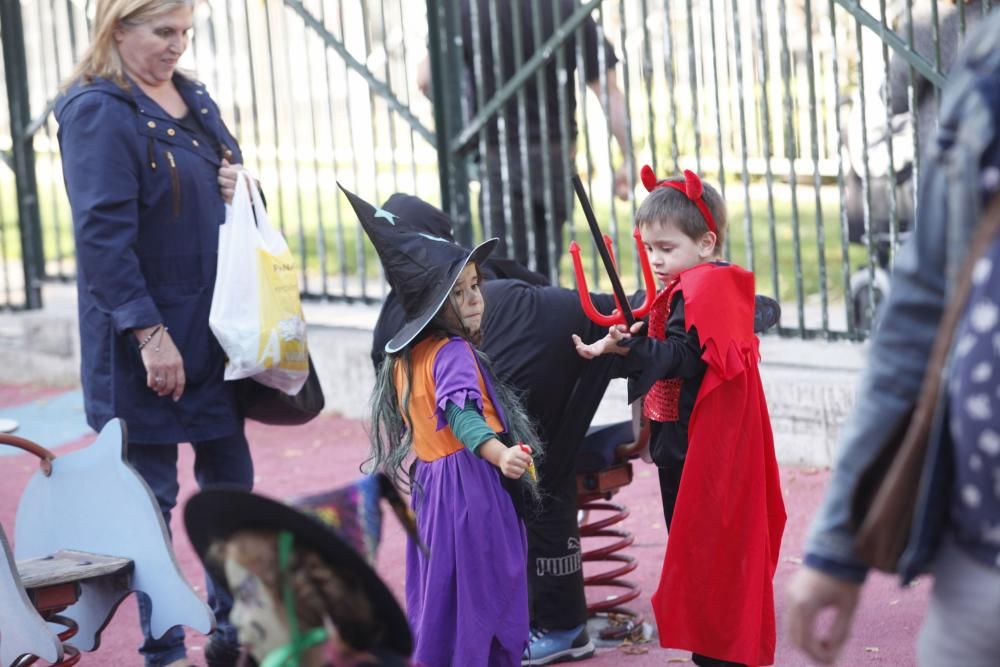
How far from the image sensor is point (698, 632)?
4.06m

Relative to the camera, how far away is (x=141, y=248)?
15.1 ft

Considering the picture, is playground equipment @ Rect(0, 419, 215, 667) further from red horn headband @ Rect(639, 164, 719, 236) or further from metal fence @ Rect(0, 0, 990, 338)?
metal fence @ Rect(0, 0, 990, 338)

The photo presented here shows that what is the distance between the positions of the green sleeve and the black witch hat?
23 cm

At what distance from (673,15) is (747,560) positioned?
21.3 feet

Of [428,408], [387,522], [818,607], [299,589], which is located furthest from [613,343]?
[387,522]

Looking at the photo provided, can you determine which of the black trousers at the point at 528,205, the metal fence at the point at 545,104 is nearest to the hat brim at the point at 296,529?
the metal fence at the point at 545,104

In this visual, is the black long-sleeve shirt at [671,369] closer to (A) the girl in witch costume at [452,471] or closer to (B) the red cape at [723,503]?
(B) the red cape at [723,503]

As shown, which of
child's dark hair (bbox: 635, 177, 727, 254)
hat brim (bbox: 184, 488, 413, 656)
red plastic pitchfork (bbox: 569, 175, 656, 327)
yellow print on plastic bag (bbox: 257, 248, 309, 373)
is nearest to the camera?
hat brim (bbox: 184, 488, 413, 656)

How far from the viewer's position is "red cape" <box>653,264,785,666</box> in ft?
13.1

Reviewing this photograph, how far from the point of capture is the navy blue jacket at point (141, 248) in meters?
4.46

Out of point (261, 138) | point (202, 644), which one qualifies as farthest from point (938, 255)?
point (261, 138)

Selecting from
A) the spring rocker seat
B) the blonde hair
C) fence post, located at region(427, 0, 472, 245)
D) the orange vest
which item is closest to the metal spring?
the spring rocker seat

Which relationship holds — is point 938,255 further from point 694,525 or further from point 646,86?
point 646,86

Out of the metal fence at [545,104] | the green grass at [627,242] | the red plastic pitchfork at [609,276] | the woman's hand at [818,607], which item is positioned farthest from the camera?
the green grass at [627,242]
